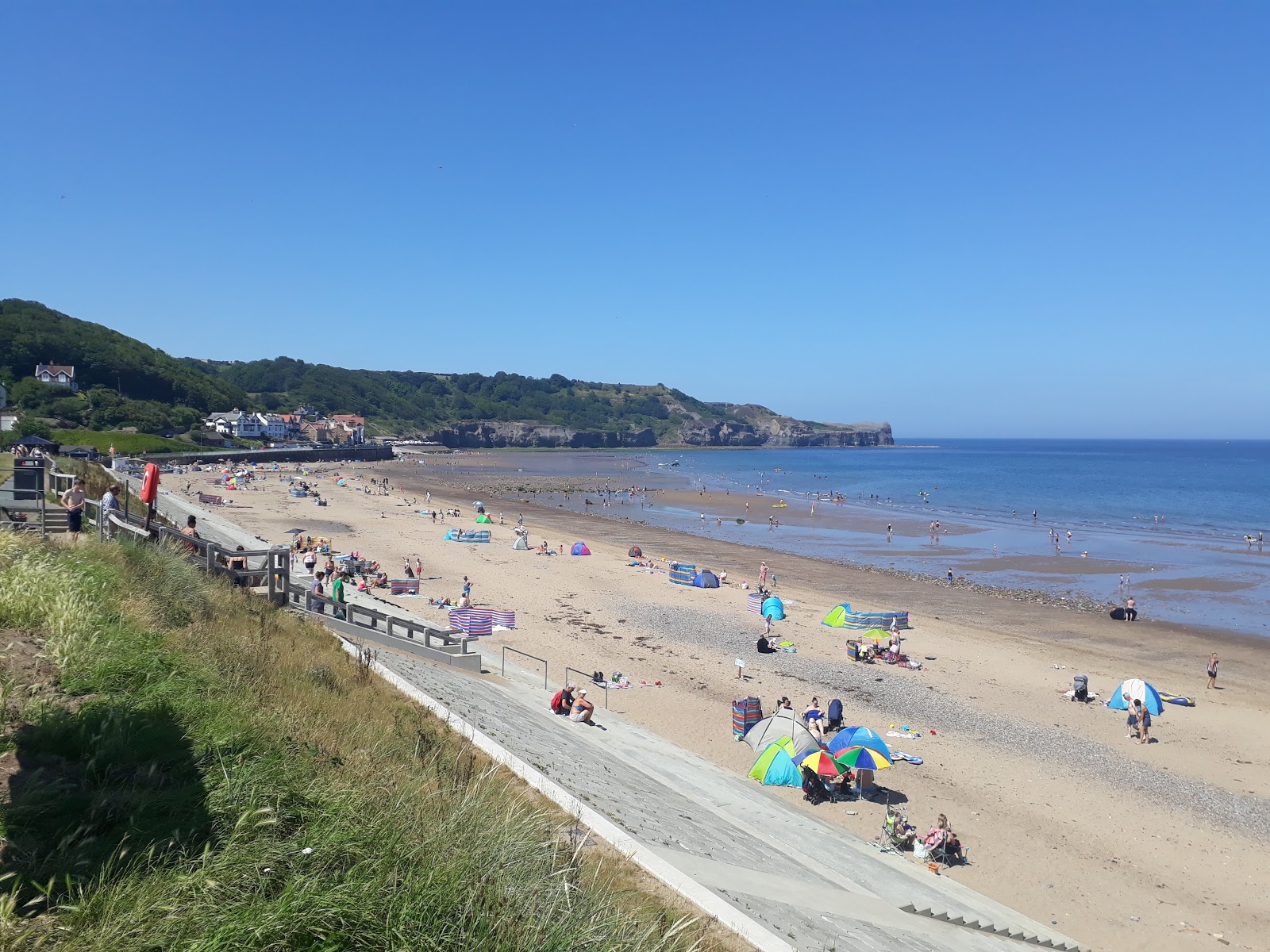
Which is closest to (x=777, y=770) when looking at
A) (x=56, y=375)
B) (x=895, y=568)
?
(x=895, y=568)

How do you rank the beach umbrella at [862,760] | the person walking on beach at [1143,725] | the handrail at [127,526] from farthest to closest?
the person walking on beach at [1143,725] < the beach umbrella at [862,760] < the handrail at [127,526]

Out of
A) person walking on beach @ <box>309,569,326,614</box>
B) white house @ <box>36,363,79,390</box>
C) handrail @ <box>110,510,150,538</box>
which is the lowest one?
person walking on beach @ <box>309,569,326,614</box>

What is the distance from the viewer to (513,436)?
179m

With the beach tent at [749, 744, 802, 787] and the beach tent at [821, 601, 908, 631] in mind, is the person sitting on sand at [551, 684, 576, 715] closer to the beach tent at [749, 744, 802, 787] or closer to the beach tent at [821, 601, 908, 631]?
the beach tent at [749, 744, 802, 787]

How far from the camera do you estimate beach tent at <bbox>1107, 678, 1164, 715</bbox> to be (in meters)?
16.7

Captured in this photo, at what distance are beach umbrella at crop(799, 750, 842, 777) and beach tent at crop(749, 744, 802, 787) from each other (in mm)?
265

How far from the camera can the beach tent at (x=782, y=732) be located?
42.8 feet

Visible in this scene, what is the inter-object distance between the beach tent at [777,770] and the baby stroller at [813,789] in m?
0.24

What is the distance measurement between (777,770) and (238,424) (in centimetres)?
11214

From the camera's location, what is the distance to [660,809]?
9023 millimetres

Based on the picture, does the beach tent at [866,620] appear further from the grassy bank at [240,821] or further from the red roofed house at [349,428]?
the red roofed house at [349,428]

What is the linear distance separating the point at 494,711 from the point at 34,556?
588 cm

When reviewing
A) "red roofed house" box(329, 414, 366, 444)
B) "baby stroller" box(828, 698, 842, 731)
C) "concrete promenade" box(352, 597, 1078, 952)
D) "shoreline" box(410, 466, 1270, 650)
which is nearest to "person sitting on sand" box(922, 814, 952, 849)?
"concrete promenade" box(352, 597, 1078, 952)

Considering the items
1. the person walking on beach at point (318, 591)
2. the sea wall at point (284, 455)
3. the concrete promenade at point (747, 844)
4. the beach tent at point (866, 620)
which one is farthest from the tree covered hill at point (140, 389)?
the concrete promenade at point (747, 844)
